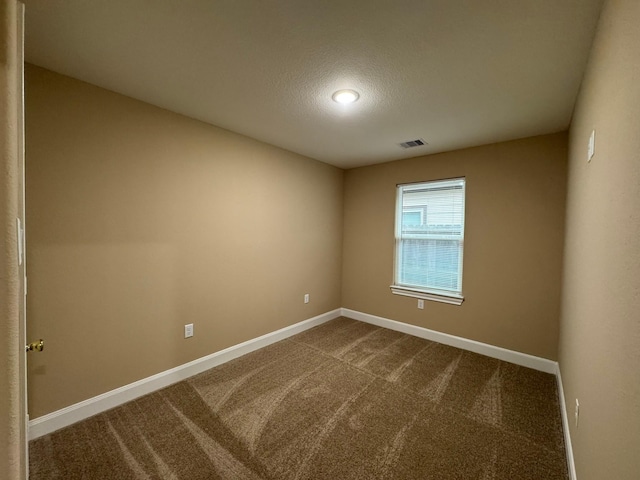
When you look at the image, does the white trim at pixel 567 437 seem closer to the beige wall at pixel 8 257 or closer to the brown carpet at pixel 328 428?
the brown carpet at pixel 328 428

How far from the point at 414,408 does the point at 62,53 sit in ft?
11.1

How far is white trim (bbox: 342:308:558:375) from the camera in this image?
9.02 feet

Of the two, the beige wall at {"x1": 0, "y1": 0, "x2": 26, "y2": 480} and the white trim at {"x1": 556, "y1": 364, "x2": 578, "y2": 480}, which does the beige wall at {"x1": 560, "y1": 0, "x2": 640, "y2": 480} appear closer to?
the white trim at {"x1": 556, "y1": 364, "x2": 578, "y2": 480}

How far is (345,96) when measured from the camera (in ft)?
6.72

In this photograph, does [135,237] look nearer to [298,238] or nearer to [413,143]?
[298,238]

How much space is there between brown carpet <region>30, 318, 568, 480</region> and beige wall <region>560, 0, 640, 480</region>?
511 millimetres

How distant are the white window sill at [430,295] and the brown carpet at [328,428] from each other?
28.2 inches

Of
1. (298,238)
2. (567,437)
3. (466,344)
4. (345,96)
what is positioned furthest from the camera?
(298,238)

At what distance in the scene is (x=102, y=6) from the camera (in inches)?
51.1

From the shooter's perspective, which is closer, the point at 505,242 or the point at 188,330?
the point at 188,330

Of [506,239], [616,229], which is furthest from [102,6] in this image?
[506,239]

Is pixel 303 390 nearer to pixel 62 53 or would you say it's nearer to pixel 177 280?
pixel 177 280

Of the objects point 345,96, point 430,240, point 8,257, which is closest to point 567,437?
point 430,240

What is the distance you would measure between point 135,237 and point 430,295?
128 inches
